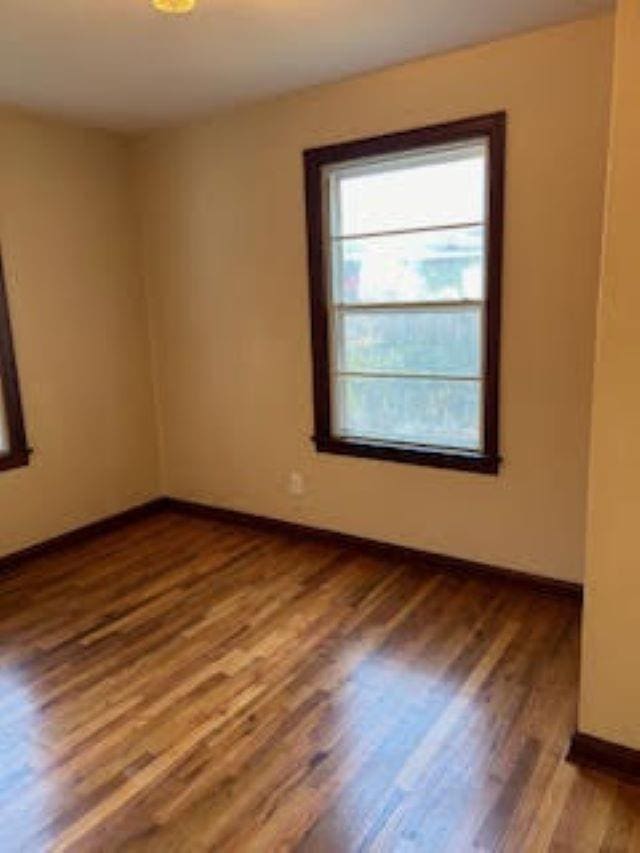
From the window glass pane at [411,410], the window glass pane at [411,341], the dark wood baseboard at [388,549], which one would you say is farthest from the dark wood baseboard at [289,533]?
the window glass pane at [411,341]

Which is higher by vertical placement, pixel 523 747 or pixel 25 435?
pixel 25 435

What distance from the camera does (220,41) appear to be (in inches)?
100

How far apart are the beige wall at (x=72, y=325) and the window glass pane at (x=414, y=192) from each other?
1545 mm

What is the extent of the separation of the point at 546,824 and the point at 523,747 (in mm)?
297

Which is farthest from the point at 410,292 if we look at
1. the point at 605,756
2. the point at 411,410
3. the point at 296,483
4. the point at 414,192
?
the point at 605,756

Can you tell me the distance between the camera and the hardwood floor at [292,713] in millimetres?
1745

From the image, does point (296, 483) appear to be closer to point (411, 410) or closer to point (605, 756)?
point (411, 410)

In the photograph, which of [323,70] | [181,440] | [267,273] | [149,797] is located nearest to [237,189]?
[267,273]

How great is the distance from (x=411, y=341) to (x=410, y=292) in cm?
25

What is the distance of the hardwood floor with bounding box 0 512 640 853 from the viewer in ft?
5.73

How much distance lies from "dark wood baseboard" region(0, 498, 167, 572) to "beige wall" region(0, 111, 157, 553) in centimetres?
5

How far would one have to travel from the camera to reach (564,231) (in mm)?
2656

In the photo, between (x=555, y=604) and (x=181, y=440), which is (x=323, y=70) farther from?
(x=555, y=604)

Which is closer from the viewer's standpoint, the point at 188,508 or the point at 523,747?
the point at 523,747
